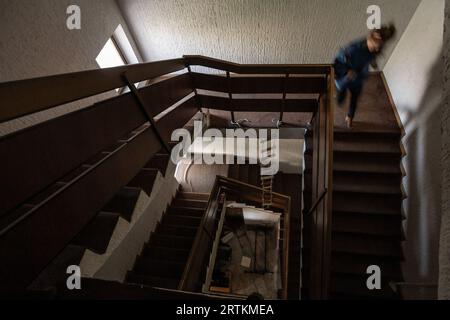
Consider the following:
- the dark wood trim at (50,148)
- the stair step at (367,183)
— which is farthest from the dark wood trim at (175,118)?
the stair step at (367,183)

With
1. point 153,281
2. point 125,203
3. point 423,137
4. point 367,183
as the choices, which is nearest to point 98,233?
point 125,203

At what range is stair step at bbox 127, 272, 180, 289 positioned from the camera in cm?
321

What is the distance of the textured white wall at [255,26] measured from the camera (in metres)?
3.75

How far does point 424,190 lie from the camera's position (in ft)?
8.51

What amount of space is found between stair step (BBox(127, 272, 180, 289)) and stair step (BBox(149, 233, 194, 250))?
684 mm

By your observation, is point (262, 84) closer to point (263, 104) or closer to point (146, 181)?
point (263, 104)

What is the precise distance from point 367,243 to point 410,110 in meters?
1.85

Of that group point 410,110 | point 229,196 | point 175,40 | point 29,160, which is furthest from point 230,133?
point 29,160

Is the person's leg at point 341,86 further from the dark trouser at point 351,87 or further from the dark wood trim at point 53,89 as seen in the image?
the dark wood trim at point 53,89

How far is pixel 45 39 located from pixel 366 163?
4256mm

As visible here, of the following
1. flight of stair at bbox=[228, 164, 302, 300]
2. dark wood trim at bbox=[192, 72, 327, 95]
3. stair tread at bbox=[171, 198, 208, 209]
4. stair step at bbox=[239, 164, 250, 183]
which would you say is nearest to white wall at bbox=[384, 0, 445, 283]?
dark wood trim at bbox=[192, 72, 327, 95]

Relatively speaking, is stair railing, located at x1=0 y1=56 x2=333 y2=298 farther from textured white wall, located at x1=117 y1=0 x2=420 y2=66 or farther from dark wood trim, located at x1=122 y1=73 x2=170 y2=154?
textured white wall, located at x1=117 y1=0 x2=420 y2=66
